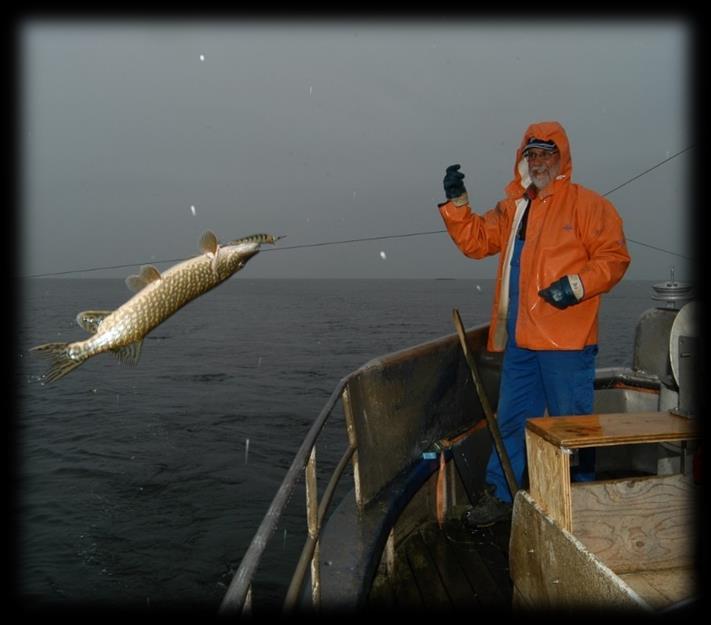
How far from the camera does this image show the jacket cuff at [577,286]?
3.87 m

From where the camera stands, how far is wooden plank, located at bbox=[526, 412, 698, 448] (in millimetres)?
2430

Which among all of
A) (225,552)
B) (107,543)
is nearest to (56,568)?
(107,543)

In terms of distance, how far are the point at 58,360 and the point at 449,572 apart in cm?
302

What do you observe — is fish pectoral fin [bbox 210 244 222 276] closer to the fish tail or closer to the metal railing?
the fish tail

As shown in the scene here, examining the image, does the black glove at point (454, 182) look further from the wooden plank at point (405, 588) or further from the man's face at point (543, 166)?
the wooden plank at point (405, 588)

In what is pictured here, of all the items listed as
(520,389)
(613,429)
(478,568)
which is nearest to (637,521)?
(613,429)

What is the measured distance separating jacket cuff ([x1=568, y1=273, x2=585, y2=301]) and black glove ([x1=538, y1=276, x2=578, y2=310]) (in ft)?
0.05

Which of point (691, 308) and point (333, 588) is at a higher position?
point (691, 308)

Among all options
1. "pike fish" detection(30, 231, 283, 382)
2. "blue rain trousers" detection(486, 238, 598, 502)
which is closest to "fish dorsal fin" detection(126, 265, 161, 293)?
"pike fish" detection(30, 231, 283, 382)

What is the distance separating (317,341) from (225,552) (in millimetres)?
28277

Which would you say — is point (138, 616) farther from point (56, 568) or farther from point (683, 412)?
point (683, 412)

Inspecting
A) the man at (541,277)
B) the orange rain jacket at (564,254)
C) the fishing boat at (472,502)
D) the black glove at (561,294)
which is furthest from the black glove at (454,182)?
the fishing boat at (472,502)

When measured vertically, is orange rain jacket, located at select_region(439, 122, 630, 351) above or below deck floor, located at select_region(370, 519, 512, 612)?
above

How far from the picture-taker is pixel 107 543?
9.20 m
